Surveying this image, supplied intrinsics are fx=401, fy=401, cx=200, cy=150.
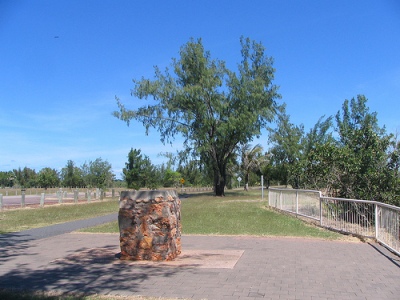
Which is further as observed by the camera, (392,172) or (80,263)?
(392,172)

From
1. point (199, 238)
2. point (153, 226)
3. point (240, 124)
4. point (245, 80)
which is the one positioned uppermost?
point (245, 80)

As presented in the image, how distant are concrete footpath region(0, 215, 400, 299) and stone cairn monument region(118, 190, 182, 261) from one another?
0.27 m

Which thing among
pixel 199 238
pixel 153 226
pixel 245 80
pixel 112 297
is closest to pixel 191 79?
pixel 245 80

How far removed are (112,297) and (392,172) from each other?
1505 cm

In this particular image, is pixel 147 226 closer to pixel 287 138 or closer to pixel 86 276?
pixel 86 276

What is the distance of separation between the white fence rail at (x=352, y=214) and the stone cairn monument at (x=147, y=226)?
190 inches

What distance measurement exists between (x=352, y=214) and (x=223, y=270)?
6.51 metres

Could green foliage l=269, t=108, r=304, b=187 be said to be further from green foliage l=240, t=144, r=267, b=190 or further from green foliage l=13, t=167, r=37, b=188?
green foliage l=13, t=167, r=37, b=188

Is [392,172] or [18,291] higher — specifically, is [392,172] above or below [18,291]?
above

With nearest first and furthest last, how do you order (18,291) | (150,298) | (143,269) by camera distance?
(150,298) → (18,291) → (143,269)

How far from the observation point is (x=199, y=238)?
11.2 m

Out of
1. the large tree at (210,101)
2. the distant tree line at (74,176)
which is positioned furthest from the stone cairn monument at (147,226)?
the distant tree line at (74,176)

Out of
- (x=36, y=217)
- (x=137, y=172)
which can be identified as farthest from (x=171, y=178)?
(x=36, y=217)

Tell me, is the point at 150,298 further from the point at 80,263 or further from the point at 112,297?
the point at 80,263
